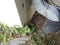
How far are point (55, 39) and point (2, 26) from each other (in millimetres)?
609

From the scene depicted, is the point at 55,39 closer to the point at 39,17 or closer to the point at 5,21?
the point at 39,17

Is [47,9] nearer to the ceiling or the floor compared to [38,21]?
nearer to the ceiling

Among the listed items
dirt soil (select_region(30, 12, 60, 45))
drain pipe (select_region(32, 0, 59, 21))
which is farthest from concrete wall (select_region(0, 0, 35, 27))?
drain pipe (select_region(32, 0, 59, 21))

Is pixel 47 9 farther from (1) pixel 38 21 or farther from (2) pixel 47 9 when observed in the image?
(1) pixel 38 21

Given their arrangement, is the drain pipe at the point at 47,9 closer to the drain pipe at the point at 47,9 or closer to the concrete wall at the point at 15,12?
the drain pipe at the point at 47,9

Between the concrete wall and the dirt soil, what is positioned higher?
the concrete wall

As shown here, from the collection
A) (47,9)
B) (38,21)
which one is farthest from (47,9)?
(38,21)

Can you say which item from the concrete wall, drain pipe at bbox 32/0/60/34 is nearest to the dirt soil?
the concrete wall

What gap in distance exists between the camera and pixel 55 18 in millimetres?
2219

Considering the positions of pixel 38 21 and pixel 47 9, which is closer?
pixel 47 9

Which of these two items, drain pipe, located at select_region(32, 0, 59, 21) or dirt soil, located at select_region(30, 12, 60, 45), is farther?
dirt soil, located at select_region(30, 12, 60, 45)

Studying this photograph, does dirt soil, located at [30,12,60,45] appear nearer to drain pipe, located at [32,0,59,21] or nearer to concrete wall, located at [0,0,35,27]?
concrete wall, located at [0,0,35,27]

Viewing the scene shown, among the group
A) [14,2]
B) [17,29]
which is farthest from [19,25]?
[14,2]

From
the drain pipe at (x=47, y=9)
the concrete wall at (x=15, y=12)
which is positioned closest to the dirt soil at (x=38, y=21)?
the concrete wall at (x=15, y=12)
